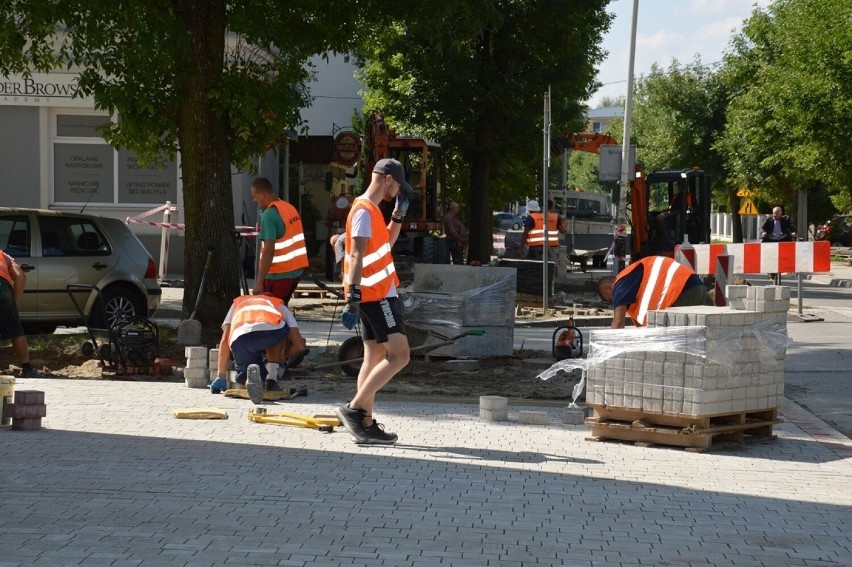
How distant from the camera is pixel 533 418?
10.2 metres

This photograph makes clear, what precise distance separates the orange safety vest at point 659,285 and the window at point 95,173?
696 inches

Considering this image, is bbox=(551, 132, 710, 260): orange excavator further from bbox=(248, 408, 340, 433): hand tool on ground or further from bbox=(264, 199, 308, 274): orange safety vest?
bbox=(248, 408, 340, 433): hand tool on ground

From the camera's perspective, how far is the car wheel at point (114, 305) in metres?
15.3

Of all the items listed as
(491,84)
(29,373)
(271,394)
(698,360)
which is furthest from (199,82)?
(491,84)

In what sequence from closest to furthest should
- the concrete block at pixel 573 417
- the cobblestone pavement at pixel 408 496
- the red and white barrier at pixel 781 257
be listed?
the cobblestone pavement at pixel 408 496
the concrete block at pixel 573 417
the red and white barrier at pixel 781 257

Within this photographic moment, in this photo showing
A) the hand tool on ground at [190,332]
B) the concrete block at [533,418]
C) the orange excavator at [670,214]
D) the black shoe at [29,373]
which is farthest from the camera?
the orange excavator at [670,214]

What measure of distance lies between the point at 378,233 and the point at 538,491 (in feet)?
7.57

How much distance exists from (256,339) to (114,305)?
16.6 ft

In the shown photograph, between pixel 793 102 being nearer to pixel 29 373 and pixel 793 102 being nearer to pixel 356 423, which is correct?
pixel 29 373

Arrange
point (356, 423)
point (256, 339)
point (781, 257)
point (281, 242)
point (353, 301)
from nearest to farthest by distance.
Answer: point (353, 301)
point (356, 423)
point (256, 339)
point (281, 242)
point (781, 257)

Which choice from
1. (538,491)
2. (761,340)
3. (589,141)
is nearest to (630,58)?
(589,141)

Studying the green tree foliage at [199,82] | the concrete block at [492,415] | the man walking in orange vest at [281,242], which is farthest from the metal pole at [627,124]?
the concrete block at [492,415]

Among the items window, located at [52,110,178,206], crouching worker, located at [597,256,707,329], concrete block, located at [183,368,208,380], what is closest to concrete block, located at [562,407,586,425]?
crouching worker, located at [597,256,707,329]

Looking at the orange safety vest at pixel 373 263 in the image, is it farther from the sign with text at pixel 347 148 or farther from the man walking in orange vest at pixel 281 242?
the sign with text at pixel 347 148
